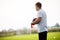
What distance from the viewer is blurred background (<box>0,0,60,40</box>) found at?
8.24 ft

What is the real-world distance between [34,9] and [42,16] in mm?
363

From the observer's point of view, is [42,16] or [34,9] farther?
[34,9]

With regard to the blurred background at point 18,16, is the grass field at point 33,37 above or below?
below

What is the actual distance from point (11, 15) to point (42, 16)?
22.0 inches

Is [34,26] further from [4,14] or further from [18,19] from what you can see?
[4,14]

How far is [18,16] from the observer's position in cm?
254

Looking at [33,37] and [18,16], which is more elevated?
[18,16]

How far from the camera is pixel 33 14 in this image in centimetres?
254

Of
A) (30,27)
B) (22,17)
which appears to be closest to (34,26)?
(30,27)

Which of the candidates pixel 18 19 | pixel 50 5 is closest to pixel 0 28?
pixel 18 19

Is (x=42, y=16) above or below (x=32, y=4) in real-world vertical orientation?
below

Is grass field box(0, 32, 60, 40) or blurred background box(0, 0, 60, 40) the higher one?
blurred background box(0, 0, 60, 40)

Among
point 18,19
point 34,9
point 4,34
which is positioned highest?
point 34,9

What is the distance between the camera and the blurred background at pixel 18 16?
251cm
